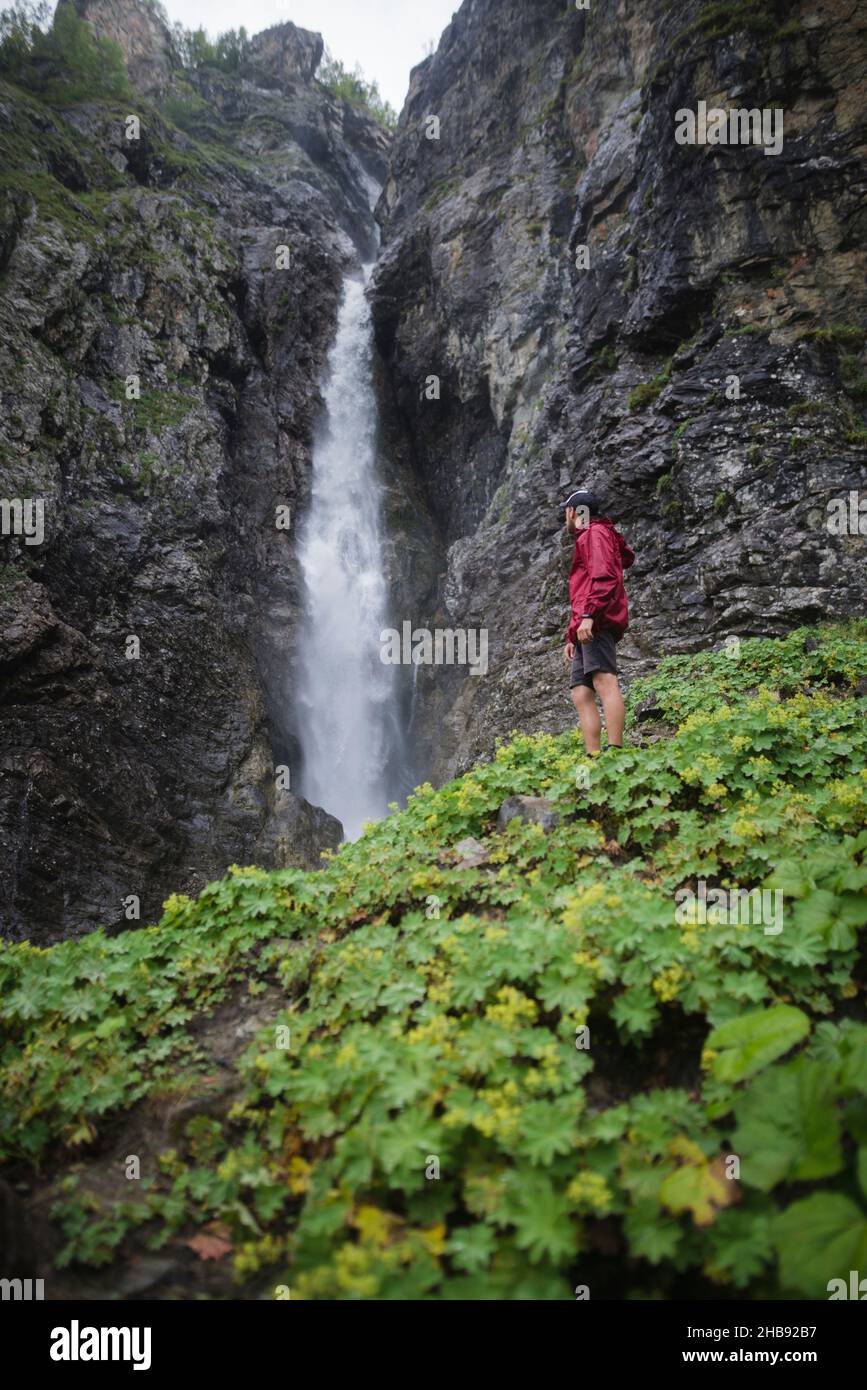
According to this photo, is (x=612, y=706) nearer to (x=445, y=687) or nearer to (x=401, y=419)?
(x=445, y=687)

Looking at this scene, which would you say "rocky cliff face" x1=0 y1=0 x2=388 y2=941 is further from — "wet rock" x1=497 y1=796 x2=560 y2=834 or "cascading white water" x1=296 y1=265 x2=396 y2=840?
"wet rock" x1=497 y1=796 x2=560 y2=834

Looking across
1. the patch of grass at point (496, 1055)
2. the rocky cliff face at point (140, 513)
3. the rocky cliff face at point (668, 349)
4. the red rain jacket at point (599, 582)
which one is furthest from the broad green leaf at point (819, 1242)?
the rocky cliff face at point (140, 513)

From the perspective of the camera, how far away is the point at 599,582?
6.08 metres

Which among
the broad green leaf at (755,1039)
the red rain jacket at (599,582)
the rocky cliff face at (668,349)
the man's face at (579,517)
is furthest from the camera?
the rocky cliff face at (668,349)

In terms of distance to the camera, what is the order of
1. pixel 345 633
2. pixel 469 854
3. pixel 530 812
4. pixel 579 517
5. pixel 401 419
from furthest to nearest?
pixel 401 419
pixel 345 633
pixel 579 517
pixel 530 812
pixel 469 854

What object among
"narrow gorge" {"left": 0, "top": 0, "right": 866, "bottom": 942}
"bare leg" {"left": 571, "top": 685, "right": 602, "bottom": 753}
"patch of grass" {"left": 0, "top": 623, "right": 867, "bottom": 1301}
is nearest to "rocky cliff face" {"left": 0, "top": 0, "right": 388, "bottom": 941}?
"narrow gorge" {"left": 0, "top": 0, "right": 866, "bottom": 942}

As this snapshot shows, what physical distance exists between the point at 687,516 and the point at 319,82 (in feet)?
163

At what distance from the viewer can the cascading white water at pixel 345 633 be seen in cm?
2273

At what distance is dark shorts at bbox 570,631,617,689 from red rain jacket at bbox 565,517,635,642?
0.09m

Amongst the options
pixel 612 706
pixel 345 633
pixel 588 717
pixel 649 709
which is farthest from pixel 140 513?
pixel 612 706

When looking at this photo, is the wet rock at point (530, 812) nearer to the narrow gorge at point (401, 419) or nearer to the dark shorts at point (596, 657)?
the dark shorts at point (596, 657)

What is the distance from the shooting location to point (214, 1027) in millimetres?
3596

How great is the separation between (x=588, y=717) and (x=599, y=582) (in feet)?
3.96

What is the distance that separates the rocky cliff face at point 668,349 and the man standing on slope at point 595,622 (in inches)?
210
